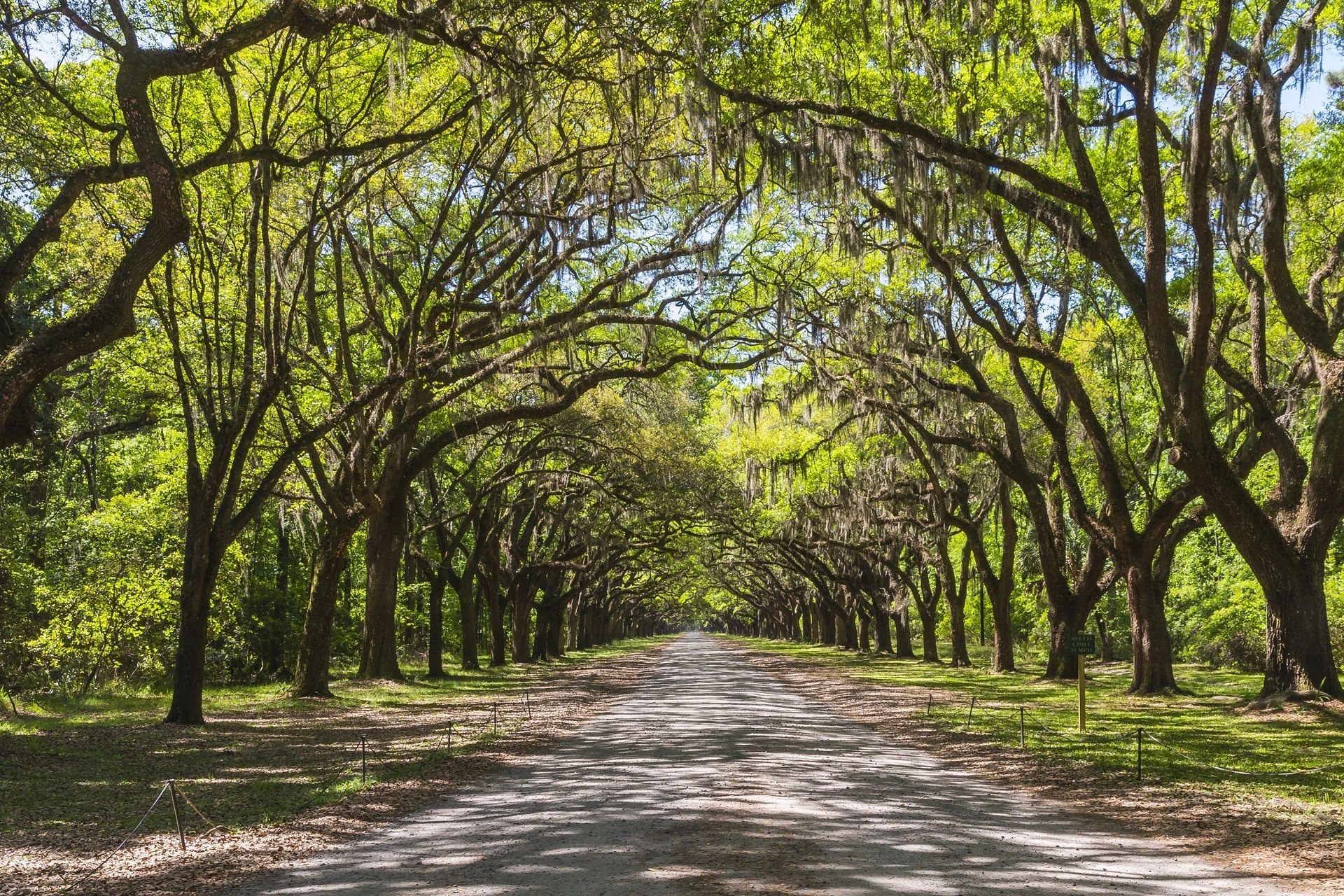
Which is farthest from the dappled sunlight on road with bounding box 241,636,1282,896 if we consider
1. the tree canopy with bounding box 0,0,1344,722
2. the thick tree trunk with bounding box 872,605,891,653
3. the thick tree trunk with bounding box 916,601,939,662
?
the thick tree trunk with bounding box 872,605,891,653

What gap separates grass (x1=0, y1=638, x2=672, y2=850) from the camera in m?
8.11

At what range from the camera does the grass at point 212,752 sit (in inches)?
319

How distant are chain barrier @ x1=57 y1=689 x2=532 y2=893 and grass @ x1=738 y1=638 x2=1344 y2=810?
7.07 meters

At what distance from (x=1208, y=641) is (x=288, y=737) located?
103 feet

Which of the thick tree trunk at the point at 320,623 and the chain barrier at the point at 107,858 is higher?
the thick tree trunk at the point at 320,623

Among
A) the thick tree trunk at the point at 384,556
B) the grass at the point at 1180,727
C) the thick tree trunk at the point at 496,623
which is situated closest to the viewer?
the grass at the point at 1180,727

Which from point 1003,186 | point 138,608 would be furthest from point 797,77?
point 138,608

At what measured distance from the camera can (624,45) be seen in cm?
1027

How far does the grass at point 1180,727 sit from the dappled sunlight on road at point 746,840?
2.04 m

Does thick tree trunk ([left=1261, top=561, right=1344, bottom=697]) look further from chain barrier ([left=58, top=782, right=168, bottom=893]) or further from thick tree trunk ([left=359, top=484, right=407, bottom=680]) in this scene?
thick tree trunk ([left=359, top=484, right=407, bottom=680])

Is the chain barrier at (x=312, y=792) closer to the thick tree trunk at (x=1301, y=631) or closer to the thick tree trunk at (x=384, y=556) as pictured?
the thick tree trunk at (x=384, y=556)

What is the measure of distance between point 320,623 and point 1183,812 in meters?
15.2

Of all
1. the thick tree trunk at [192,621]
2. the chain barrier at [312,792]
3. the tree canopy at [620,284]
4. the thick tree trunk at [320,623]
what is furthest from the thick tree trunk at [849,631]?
the thick tree trunk at [192,621]

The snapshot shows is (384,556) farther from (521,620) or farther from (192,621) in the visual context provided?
(521,620)
